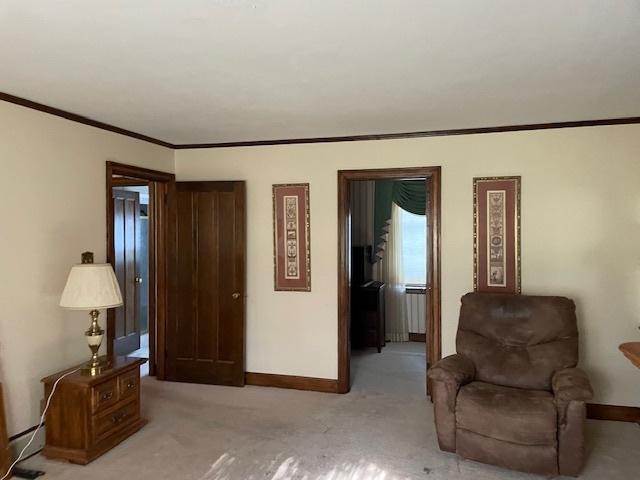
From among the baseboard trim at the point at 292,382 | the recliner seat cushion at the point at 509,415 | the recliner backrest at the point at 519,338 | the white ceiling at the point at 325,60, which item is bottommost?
the baseboard trim at the point at 292,382

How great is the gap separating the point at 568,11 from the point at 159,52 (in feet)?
6.09

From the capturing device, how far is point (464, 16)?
1.92 m

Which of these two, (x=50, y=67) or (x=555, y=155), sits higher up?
(x=50, y=67)

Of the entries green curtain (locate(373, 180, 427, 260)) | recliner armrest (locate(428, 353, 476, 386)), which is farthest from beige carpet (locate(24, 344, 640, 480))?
green curtain (locate(373, 180, 427, 260))

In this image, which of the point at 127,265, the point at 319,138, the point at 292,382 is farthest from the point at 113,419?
the point at 319,138

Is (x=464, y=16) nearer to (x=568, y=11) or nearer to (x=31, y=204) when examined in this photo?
(x=568, y=11)

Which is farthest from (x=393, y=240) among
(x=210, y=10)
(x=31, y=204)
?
(x=210, y=10)

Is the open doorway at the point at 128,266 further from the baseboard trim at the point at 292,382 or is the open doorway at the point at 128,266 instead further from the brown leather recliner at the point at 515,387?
Answer: the brown leather recliner at the point at 515,387

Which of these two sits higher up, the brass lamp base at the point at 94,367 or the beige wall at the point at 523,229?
the beige wall at the point at 523,229

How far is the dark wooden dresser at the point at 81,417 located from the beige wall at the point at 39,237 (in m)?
0.19

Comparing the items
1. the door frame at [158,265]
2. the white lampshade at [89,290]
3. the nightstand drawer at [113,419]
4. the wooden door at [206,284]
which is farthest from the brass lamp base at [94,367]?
the door frame at [158,265]

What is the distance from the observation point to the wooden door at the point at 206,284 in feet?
14.8

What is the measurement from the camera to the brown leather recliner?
2.74m

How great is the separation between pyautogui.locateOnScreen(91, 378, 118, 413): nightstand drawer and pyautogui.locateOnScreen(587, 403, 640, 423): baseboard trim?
3.69 meters
